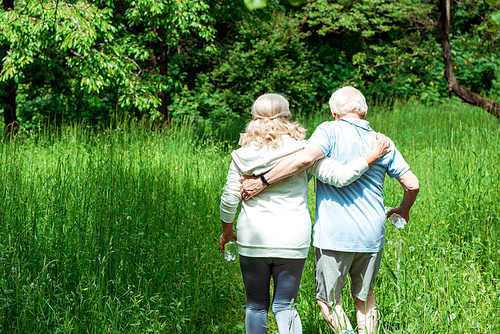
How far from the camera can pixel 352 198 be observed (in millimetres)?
2939

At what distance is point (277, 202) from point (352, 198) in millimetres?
467

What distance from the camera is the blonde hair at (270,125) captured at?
9.45 ft

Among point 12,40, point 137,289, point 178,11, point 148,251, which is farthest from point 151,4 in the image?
point 137,289

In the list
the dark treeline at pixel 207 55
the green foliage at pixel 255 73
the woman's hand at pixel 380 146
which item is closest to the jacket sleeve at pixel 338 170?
the woman's hand at pixel 380 146

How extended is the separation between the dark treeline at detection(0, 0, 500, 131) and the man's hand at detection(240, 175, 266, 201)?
5.35 feet

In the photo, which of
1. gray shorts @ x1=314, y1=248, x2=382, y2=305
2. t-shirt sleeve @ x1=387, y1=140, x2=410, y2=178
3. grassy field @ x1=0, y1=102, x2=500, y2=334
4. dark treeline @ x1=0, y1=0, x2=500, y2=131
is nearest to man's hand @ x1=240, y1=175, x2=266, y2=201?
gray shorts @ x1=314, y1=248, x2=382, y2=305

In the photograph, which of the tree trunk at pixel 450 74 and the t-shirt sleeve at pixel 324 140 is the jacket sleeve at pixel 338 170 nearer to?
the t-shirt sleeve at pixel 324 140

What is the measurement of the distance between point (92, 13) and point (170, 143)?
7.88 ft

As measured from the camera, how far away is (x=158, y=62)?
36.7 ft

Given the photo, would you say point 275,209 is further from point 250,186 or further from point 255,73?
point 255,73

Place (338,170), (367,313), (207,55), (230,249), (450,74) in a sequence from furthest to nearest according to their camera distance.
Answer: (207,55)
(450,74)
(230,249)
(367,313)
(338,170)

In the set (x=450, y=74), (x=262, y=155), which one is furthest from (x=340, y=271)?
(x=450, y=74)

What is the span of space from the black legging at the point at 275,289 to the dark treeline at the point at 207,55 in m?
1.84

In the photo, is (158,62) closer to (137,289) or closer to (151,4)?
(151,4)
